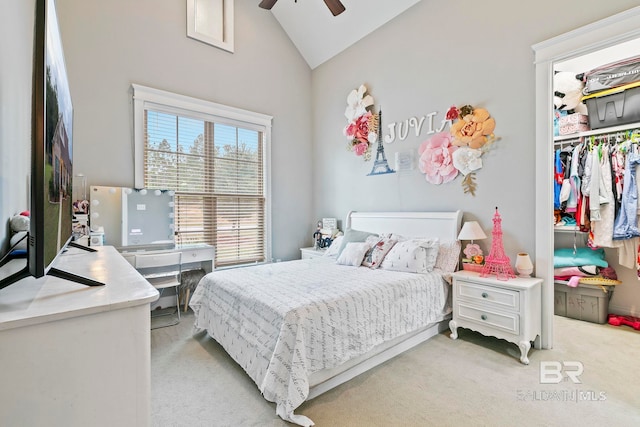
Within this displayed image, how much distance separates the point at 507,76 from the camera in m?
2.78

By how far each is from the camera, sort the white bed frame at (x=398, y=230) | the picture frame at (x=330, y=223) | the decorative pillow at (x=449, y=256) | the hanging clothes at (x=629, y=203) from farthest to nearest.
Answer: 1. the picture frame at (x=330, y=223)
2. the decorative pillow at (x=449, y=256)
3. the hanging clothes at (x=629, y=203)
4. the white bed frame at (x=398, y=230)

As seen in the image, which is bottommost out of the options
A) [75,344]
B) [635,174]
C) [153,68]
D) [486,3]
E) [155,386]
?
[155,386]

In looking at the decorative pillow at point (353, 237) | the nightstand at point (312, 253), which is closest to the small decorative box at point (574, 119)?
the decorative pillow at point (353, 237)

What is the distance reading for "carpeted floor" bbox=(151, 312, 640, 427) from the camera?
1.72m

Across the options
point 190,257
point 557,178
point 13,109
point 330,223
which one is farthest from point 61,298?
point 557,178

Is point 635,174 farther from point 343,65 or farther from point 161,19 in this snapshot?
point 161,19

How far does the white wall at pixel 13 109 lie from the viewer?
1220mm

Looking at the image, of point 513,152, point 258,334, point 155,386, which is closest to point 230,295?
point 258,334

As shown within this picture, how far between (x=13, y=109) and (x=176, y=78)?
2.56 m

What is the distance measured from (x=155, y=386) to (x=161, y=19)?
384 cm

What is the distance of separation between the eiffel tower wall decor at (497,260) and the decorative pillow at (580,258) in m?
1.12

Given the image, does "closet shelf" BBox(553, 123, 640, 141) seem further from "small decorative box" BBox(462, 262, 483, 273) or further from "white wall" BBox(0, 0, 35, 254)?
"white wall" BBox(0, 0, 35, 254)

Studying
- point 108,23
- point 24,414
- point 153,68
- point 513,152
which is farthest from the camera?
point 153,68

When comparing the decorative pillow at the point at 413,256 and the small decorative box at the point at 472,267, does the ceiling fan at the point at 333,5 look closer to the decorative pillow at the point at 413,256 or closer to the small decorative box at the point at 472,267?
the decorative pillow at the point at 413,256
